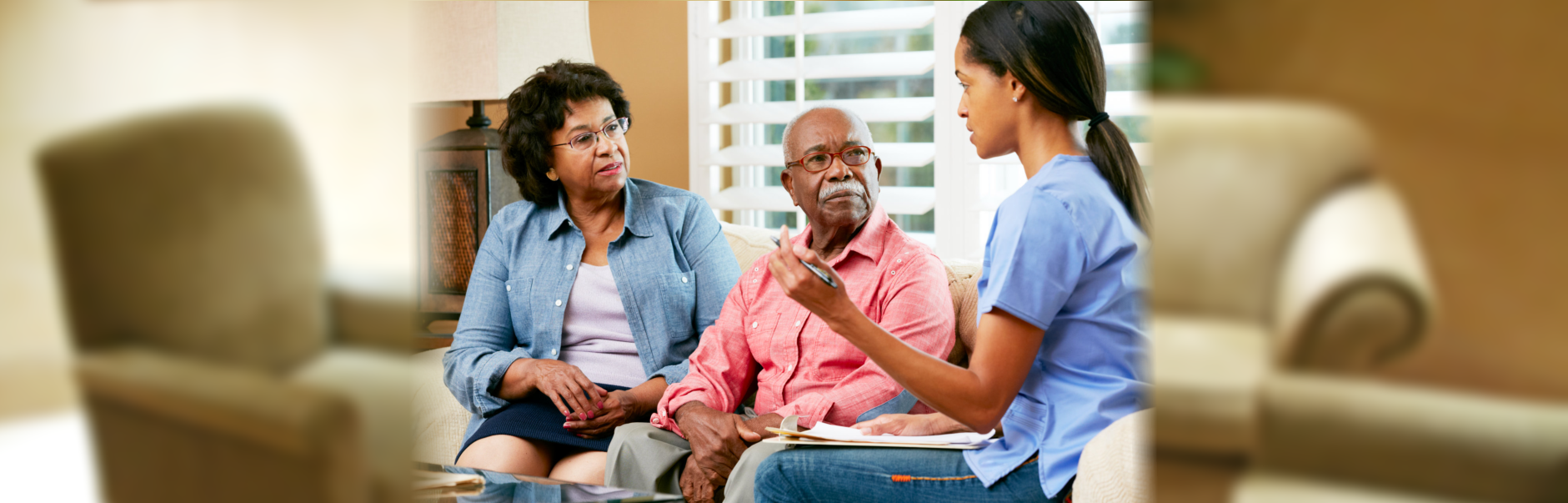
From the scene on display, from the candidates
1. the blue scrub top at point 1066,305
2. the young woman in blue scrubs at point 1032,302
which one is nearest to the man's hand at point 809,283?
the young woman in blue scrubs at point 1032,302

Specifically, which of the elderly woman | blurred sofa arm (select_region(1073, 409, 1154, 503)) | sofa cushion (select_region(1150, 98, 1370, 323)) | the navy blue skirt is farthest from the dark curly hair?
sofa cushion (select_region(1150, 98, 1370, 323))

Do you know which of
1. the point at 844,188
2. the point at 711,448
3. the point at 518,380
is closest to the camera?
the point at 711,448

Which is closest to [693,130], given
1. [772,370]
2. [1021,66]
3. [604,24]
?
[604,24]

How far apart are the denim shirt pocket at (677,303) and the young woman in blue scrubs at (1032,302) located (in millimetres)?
621

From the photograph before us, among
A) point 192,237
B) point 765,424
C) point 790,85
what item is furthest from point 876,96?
point 192,237

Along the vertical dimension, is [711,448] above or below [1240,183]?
below

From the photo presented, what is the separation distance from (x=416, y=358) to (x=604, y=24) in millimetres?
1174

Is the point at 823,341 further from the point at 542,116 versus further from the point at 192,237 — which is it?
the point at 192,237

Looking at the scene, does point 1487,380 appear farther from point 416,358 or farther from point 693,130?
point 693,130

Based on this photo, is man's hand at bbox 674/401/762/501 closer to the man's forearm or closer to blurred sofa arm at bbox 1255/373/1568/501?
the man's forearm

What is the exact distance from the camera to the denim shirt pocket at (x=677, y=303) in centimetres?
198

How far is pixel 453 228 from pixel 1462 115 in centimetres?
264

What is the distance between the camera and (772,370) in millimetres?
1843

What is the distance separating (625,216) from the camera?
6.72 ft
